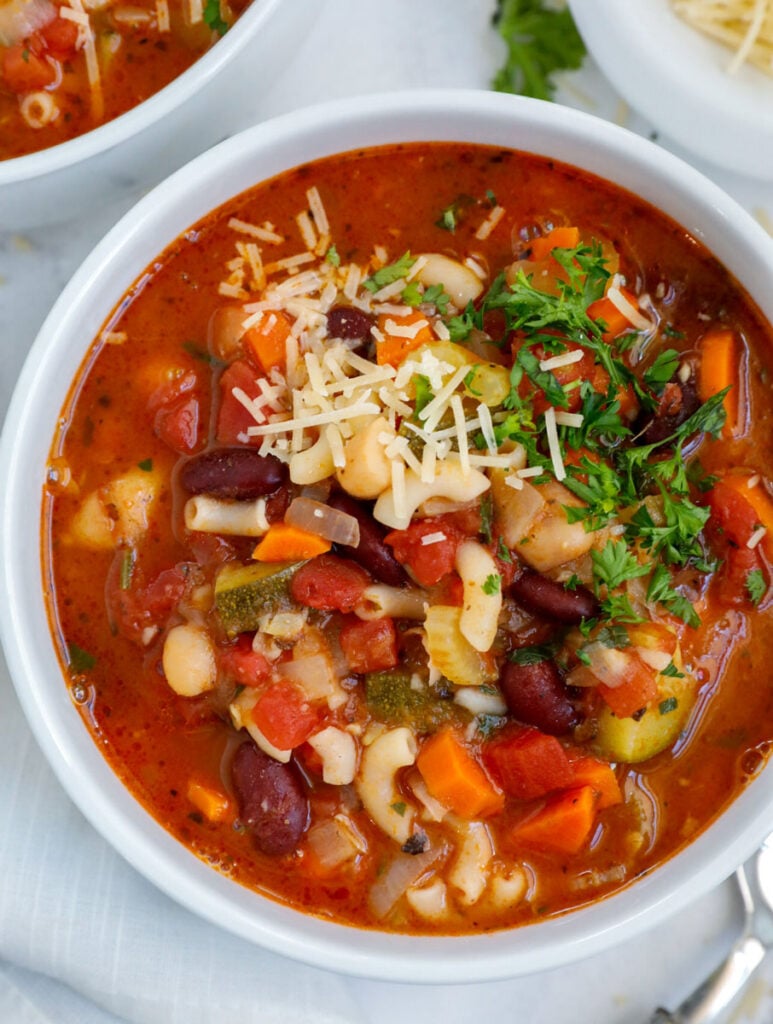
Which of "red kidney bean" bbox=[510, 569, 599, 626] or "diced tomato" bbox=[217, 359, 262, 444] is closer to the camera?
"red kidney bean" bbox=[510, 569, 599, 626]

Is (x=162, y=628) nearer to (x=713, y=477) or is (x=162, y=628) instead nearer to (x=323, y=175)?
(x=323, y=175)

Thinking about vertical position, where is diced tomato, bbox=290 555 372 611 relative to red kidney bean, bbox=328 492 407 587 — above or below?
below

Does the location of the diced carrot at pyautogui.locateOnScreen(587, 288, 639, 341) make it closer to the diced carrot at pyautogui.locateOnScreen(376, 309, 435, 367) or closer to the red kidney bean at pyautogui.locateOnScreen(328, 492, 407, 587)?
the diced carrot at pyautogui.locateOnScreen(376, 309, 435, 367)

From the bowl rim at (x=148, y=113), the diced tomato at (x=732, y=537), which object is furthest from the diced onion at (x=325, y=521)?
the bowl rim at (x=148, y=113)

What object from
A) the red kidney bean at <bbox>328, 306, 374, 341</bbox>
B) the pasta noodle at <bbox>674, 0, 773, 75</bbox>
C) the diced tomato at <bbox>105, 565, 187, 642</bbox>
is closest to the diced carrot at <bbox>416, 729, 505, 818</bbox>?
the diced tomato at <bbox>105, 565, 187, 642</bbox>

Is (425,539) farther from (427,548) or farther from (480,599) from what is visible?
(480,599)

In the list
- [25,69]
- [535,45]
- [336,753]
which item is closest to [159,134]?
[25,69]

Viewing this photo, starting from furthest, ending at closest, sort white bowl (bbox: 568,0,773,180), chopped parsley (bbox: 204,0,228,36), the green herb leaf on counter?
the green herb leaf on counter < white bowl (bbox: 568,0,773,180) < chopped parsley (bbox: 204,0,228,36)
